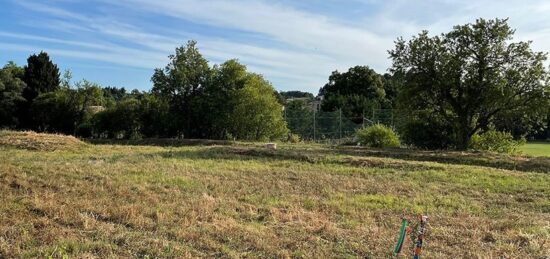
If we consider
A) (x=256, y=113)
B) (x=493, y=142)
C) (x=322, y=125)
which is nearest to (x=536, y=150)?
(x=322, y=125)

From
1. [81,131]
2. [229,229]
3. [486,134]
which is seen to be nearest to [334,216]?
[229,229]

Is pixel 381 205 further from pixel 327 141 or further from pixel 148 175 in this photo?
pixel 327 141

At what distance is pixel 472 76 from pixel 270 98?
11.4 meters

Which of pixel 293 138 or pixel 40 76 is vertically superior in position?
pixel 40 76

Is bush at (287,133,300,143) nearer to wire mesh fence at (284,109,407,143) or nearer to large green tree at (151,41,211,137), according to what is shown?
wire mesh fence at (284,109,407,143)

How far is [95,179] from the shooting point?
9.17 metres

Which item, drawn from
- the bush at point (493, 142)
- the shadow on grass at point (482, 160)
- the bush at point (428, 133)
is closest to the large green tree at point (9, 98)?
the bush at point (428, 133)

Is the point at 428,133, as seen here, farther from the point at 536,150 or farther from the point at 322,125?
the point at 536,150

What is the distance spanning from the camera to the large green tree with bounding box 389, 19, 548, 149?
64.2 feet

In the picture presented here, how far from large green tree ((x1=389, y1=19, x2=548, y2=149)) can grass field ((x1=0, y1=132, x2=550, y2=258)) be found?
7.78 meters

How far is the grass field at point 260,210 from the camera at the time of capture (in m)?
5.46

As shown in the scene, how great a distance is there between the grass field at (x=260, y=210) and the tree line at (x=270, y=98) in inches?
319

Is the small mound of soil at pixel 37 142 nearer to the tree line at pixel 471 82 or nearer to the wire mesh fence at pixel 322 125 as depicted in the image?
the tree line at pixel 471 82

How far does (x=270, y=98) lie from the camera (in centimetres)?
2797
